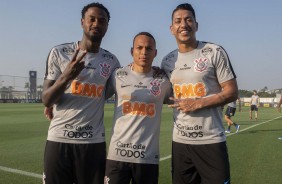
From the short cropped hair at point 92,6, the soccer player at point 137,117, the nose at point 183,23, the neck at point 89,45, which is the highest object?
the short cropped hair at point 92,6

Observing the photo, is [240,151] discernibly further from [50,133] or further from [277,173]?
[50,133]

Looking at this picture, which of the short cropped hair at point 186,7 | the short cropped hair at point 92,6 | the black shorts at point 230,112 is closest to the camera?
the short cropped hair at point 92,6

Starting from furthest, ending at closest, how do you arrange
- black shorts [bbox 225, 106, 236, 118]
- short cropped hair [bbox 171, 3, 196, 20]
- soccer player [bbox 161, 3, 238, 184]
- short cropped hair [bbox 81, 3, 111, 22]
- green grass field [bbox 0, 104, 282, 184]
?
black shorts [bbox 225, 106, 236, 118]
green grass field [bbox 0, 104, 282, 184]
short cropped hair [bbox 171, 3, 196, 20]
short cropped hair [bbox 81, 3, 111, 22]
soccer player [bbox 161, 3, 238, 184]

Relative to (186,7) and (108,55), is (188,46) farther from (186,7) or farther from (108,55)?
(108,55)

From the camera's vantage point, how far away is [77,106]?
3457mm

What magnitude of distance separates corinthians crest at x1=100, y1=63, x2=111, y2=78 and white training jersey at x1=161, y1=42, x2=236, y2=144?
0.77m

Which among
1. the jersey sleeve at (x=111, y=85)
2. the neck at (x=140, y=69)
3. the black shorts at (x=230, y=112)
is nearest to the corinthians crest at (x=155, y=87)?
the neck at (x=140, y=69)

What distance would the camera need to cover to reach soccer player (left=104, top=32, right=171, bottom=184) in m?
3.49

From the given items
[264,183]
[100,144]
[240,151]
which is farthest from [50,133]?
[240,151]

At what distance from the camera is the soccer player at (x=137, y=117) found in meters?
3.49

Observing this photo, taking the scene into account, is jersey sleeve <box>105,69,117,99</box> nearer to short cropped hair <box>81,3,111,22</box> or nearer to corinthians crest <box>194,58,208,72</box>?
short cropped hair <box>81,3,111,22</box>

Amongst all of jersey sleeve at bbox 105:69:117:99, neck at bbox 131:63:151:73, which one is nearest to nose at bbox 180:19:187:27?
neck at bbox 131:63:151:73

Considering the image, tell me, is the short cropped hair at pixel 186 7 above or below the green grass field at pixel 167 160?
above

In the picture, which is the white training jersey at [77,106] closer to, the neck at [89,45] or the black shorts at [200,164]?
the neck at [89,45]
